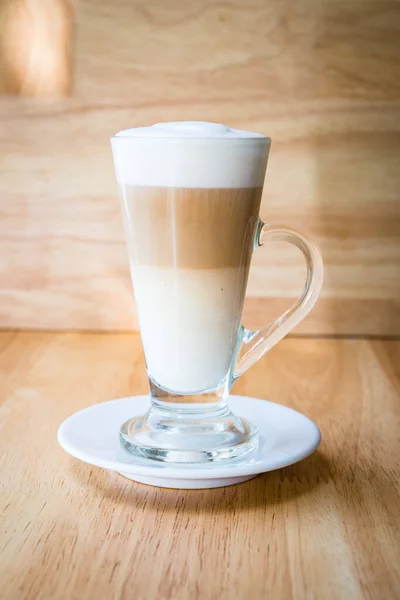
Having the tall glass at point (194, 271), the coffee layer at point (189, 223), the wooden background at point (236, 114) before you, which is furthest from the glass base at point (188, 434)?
the wooden background at point (236, 114)

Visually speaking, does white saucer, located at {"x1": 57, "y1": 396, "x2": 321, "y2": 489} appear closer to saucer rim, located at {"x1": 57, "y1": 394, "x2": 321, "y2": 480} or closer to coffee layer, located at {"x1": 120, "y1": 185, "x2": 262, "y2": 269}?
saucer rim, located at {"x1": 57, "y1": 394, "x2": 321, "y2": 480}

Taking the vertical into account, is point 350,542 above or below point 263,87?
below

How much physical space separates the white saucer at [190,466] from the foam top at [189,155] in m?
0.20

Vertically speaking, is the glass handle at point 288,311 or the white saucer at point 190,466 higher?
the glass handle at point 288,311

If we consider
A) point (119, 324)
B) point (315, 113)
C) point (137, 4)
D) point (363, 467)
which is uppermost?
point (137, 4)

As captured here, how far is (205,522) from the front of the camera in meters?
0.51

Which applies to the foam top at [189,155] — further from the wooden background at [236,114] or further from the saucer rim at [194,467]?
the wooden background at [236,114]

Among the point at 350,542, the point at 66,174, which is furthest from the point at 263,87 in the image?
the point at 350,542

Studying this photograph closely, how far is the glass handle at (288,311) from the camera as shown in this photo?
0.63 m

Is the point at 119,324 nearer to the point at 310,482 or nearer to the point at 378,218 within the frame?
the point at 378,218

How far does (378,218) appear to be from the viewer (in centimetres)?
104

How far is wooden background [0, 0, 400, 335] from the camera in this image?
1.00 metres

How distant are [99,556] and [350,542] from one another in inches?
6.1

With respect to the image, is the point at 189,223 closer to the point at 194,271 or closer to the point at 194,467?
the point at 194,271
